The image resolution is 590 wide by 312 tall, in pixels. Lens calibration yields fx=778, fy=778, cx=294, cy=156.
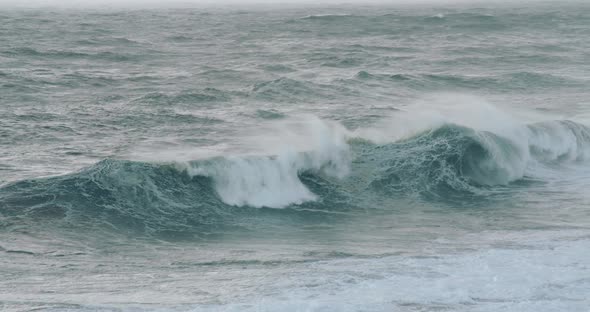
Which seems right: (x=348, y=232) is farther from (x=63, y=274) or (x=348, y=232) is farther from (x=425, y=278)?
(x=63, y=274)

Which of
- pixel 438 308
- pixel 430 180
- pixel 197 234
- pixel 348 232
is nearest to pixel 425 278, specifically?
pixel 438 308

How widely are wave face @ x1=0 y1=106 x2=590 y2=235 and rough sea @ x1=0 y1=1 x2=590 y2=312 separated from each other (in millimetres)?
43

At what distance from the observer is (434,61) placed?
3125cm

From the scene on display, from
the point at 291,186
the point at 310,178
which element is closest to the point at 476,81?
the point at 310,178

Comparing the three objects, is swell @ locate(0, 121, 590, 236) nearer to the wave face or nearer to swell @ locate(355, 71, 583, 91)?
the wave face

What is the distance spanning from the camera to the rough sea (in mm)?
8938

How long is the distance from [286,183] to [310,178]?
71 cm

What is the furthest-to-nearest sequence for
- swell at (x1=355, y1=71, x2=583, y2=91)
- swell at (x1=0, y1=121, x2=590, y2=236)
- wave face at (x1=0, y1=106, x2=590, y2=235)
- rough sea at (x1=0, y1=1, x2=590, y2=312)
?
swell at (x1=355, y1=71, x2=583, y2=91)
wave face at (x1=0, y1=106, x2=590, y2=235)
swell at (x1=0, y1=121, x2=590, y2=236)
rough sea at (x1=0, y1=1, x2=590, y2=312)

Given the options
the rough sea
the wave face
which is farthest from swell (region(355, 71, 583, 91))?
the wave face

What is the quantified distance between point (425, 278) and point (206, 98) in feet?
44.4

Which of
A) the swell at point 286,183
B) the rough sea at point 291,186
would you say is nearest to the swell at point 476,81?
the rough sea at point 291,186

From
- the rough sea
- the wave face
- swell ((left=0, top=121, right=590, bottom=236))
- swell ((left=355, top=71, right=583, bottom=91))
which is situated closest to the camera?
the rough sea

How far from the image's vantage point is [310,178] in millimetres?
14797

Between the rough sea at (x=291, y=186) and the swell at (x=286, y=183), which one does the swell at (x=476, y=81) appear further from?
the swell at (x=286, y=183)
